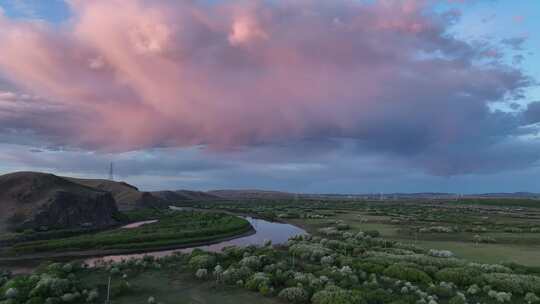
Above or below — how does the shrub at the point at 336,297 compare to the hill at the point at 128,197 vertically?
below

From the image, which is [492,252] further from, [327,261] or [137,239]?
[137,239]

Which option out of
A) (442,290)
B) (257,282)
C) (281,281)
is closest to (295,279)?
(281,281)

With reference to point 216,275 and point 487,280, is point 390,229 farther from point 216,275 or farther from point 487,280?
point 216,275

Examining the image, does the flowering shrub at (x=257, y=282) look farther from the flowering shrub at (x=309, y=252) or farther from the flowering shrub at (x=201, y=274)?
the flowering shrub at (x=309, y=252)

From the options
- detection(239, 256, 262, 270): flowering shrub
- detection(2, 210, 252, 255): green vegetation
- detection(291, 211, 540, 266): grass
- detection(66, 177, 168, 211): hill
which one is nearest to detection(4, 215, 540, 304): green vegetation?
detection(239, 256, 262, 270): flowering shrub

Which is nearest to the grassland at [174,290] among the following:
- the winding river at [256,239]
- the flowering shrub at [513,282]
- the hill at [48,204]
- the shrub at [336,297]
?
the shrub at [336,297]

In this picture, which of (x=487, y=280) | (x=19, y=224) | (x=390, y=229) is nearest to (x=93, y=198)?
(x=19, y=224)

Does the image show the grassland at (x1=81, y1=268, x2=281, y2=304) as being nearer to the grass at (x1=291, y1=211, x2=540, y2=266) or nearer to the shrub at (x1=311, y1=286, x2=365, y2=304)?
the shrub at (x1=311, y1=286, x2=365, y2=304)
